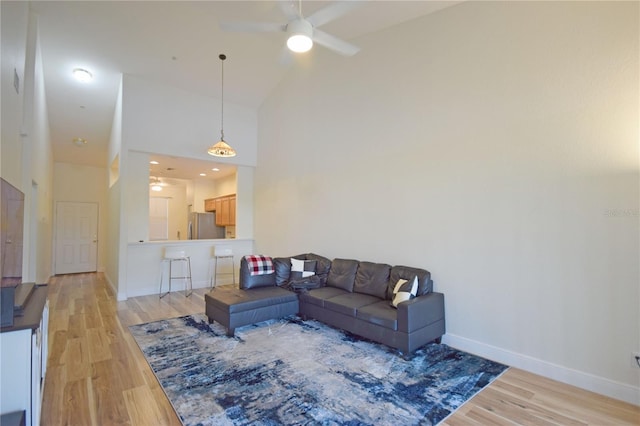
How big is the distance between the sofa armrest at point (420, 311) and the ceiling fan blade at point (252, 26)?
294 centimetres

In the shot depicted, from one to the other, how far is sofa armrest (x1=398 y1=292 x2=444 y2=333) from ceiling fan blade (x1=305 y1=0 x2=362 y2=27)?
110 inches

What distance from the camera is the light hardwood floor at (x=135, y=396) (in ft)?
7.23

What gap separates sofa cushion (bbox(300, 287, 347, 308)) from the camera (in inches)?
160

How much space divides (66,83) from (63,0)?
2189 millimetres

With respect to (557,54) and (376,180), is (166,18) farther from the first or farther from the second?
(557,54)

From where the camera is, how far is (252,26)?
2.80 m

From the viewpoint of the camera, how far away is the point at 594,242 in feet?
8.56

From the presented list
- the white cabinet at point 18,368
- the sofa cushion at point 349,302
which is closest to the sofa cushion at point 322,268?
the sofa cushion at point 349,302

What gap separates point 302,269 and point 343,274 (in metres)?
0.70

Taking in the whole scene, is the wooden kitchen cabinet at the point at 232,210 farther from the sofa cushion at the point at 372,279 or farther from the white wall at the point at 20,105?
the sofa cushion at the point at 372,279

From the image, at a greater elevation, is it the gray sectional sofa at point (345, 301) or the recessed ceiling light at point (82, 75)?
the recessed ceiling light at point (82, 75)

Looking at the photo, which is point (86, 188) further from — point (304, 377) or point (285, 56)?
point (304, 377)

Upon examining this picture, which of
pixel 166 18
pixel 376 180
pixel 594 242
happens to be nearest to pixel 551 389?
pixel 594 242

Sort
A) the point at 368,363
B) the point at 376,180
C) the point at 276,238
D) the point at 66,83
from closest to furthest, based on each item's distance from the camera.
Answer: the point at 368,363 → the point at 376,180 → the point at 66,83 → the point at 276,238
